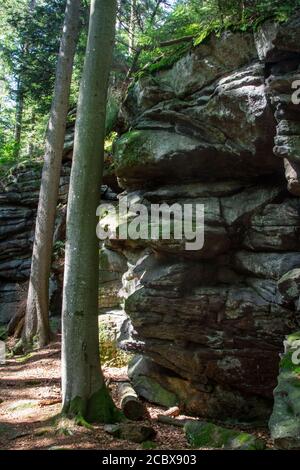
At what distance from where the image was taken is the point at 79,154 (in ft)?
22.7

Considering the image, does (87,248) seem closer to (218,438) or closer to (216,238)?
(216,238)

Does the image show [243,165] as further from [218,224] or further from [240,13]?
[240,13]

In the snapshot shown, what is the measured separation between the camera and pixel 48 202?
12.4 m

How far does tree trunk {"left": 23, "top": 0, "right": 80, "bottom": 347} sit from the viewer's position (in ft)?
40.4

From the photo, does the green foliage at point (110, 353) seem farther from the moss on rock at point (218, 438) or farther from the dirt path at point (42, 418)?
the moss on rock at point (218, 438)

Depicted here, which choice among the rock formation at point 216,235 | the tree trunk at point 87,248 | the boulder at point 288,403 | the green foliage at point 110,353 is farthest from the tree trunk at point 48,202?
the boulder at point 288,403

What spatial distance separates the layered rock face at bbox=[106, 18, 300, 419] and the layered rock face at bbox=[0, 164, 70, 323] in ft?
27.7

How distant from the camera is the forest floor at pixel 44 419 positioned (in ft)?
19.1

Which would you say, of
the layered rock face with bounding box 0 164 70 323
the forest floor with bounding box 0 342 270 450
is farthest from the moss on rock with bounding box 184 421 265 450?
the layered rock face with bounding box 0 164 70 323

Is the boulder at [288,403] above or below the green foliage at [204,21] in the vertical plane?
below

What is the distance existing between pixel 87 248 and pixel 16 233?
11.3 meters

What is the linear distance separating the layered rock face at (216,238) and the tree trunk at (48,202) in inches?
157

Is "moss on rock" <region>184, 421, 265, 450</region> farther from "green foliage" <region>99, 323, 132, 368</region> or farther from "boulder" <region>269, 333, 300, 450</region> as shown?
"green foliage" <region>99, 323, 132, 368</region>

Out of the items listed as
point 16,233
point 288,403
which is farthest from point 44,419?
point 16,233
